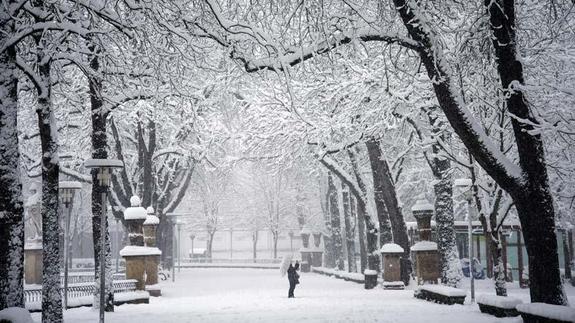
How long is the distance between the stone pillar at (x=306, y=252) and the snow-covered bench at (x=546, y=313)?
102 ft

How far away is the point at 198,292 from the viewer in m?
22.7

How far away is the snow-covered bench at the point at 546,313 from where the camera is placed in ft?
25.9

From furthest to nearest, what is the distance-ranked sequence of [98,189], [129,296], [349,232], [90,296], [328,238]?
[328,238]
[349,232]
[90,296]
[129,296]
[98,189]

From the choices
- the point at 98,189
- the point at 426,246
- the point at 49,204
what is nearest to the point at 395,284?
the point at 426,246

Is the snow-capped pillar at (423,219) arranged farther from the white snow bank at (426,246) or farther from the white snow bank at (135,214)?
the white snow bank at (135,214)

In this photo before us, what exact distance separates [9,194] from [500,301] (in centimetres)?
970

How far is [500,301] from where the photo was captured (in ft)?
38.9

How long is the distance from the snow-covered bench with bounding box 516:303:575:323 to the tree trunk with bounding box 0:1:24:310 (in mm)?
8076

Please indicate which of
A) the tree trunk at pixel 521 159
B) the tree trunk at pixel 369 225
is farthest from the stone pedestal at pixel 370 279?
the tree trunk at pixel 521 159

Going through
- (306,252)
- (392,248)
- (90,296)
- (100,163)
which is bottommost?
(306,252)

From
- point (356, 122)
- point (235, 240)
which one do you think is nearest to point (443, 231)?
point (356, 122)

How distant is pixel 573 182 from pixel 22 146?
81.4 ft

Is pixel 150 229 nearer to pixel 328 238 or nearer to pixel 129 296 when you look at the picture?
pixel 129 296

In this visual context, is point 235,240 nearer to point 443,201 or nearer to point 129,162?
point 129,162
